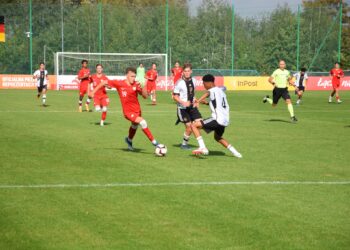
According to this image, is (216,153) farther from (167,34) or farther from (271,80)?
(167,34)

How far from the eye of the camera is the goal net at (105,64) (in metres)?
53.1

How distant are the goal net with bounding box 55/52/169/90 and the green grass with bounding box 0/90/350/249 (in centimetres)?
3494

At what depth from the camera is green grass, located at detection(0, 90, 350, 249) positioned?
23.6 feet

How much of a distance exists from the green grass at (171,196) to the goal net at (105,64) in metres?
34.9

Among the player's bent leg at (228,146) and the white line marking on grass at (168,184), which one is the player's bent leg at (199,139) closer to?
the player's bent leg at (228,146)

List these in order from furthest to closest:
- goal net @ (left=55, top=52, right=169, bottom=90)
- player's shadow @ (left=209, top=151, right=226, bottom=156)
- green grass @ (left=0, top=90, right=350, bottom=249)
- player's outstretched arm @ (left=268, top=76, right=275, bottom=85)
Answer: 1. goal net @ (left=55, top=52, right=169, bottom=90)
2. player's outstretched arm @ (left=268, top=76, right=275, bottom=85)
3. player's shadow @ (left=209, top=151, right=226, bottom=156)
4. green grass @ (left=0, top=90, right=350, bottom=249)

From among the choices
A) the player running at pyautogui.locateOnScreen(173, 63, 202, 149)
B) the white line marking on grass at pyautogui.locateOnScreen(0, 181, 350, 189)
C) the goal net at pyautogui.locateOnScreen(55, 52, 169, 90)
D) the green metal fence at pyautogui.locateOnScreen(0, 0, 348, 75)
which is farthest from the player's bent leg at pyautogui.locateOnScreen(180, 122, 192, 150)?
the green metal fence at pyautogui.locateOnScreen(0, 0, 348, 75)

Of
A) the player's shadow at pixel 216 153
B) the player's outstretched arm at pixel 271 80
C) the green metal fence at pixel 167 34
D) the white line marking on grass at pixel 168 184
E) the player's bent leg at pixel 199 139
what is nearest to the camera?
the white line marking on grass at pixel 168 184

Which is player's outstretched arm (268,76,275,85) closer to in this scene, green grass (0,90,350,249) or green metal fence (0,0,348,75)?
green grass (0,90,350,249)

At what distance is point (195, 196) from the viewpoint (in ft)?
30.9

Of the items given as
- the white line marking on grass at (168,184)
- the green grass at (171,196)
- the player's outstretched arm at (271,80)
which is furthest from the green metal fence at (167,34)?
the white line marking on grass at (168,184)

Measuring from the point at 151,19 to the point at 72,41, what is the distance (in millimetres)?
7546

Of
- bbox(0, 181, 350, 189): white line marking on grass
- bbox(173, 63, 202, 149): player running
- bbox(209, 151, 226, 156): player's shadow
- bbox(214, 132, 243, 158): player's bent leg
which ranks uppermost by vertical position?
bbox(173, 63, 202, 149): player running

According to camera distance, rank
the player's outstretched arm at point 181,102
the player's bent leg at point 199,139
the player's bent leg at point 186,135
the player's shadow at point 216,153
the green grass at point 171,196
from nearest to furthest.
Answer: the green grass at point 171,196
the player's bent leg at point 199,139
the player's shadow at point 216,153
the player's outstretched arm at point 181,102
the player's bent leg at point 186,135
